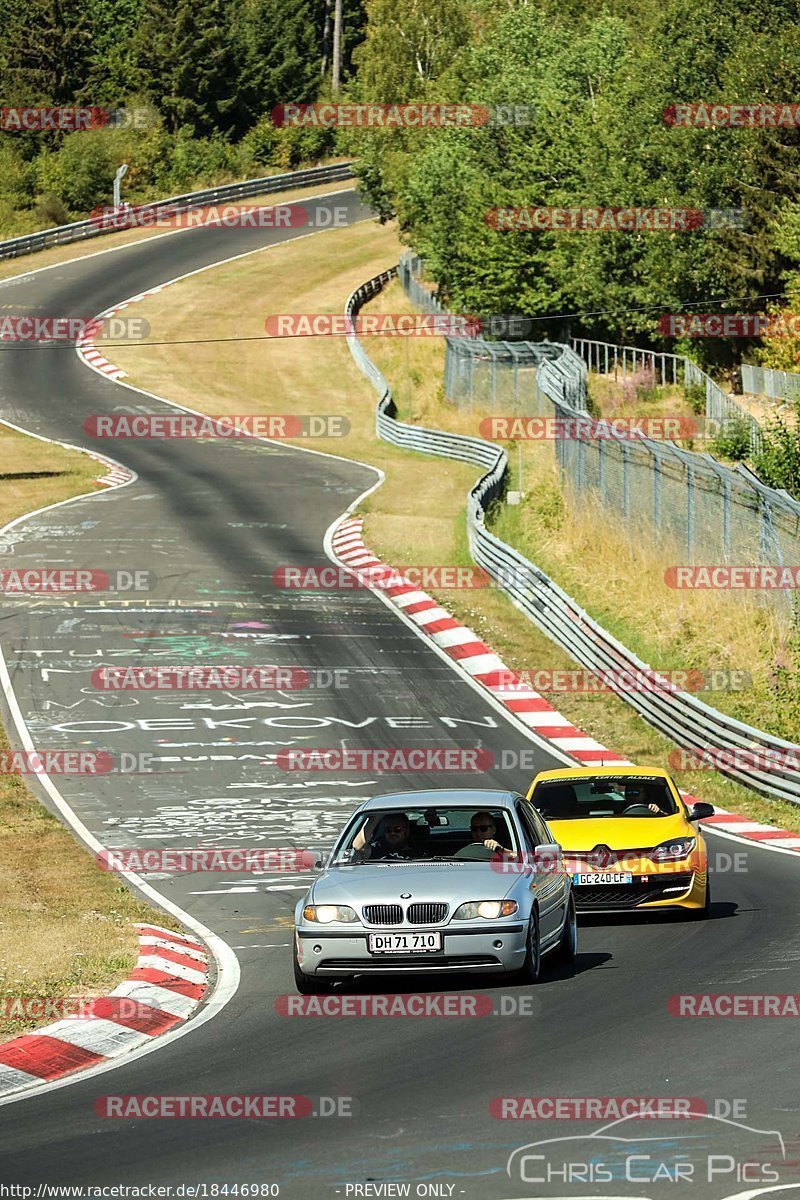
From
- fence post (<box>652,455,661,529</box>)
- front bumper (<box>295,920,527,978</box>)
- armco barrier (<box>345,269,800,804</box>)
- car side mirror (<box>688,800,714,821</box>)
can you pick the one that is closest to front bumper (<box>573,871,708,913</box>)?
car side mirror (<box>688,800,714,821</box>)

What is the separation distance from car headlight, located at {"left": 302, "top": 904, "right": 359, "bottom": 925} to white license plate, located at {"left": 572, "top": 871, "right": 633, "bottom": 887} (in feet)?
13.9

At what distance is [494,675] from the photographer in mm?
32312

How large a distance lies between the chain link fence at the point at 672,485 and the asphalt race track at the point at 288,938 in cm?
476

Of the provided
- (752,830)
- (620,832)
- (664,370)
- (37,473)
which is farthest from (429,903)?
(664,370)

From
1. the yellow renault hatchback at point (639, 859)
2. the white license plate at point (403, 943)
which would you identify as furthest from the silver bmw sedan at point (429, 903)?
the yellow renault hatchback at point (639, 859)

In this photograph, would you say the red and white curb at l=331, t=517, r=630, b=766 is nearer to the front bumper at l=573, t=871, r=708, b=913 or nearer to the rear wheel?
the front bumper at l=573, t=871, r=708, b=913

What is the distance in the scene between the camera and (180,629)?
34.4 m

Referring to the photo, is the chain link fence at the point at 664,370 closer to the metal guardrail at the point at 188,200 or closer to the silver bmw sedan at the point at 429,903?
the metal guardrail at the point at 188,200

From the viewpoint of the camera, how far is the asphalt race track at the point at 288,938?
8.27m

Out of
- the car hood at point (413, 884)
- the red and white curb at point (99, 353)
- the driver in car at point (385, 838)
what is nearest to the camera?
the car hood at point (413, 884)

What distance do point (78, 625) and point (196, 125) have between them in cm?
8164

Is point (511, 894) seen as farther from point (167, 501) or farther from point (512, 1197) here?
point (167, 501)

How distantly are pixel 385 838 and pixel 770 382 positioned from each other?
136 feet

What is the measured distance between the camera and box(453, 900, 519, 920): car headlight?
12211 mm
